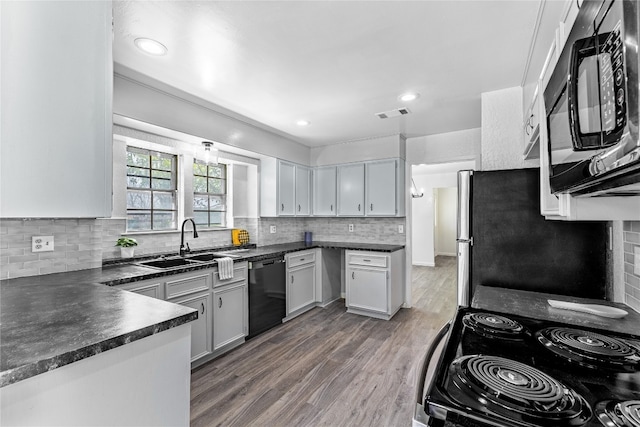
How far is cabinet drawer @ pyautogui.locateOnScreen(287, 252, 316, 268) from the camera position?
3.78m

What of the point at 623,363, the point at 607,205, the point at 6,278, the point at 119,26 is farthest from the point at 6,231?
the point at 607,205

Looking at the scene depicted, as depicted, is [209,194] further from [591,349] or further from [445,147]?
[591,349]

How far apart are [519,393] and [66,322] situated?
1.50m

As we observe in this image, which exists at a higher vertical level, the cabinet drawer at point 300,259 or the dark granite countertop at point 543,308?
the dark granite countertop at point 543,308

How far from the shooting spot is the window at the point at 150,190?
3.03 meters

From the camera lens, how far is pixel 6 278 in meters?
1.87

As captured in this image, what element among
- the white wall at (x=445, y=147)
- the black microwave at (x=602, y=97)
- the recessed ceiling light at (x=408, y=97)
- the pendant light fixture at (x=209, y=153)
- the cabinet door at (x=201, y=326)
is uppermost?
the recessed ceiling light at (x=408, y=97)

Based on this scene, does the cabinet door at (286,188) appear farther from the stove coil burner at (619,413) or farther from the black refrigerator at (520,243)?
the stove coil burner at (619,413)

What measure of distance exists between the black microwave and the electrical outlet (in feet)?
9.37

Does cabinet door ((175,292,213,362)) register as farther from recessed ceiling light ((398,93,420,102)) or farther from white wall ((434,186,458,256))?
white wall ((434,186,458,256))

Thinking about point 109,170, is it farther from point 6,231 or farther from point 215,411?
point 215,411

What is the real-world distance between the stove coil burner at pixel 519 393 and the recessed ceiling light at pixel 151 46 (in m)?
2.41

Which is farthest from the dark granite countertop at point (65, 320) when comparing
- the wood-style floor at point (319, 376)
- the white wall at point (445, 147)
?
the white wall at point (445, 147)

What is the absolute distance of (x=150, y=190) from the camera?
3.16 m
